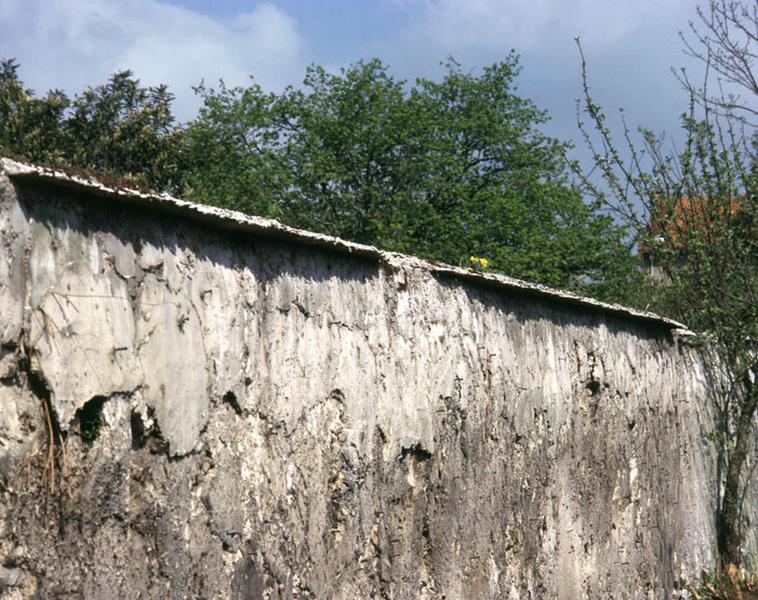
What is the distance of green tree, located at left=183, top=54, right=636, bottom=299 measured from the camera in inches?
943

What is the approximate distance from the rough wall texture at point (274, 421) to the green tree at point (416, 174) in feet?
58.7

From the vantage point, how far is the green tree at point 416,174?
943 inches

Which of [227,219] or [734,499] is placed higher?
[227,219]

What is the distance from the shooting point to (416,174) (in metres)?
24.9

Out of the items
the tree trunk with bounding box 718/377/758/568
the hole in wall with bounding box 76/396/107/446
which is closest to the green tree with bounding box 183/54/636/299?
the tree trunk with bounding box 718/377/758/568

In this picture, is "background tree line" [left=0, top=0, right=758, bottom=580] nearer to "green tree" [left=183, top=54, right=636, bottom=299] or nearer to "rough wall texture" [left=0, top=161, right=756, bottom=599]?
"green tree" [left=183, top=54, right=636, bottom=299]

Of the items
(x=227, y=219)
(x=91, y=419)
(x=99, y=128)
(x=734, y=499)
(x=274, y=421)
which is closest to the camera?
(x=91, y=419)

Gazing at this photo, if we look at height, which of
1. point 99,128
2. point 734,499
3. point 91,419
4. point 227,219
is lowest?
point 91,419

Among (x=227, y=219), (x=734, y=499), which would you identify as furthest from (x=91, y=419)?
(x=734, y=499)

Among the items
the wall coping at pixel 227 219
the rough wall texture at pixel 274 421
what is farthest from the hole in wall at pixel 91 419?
the wall coping at pixel 227 219

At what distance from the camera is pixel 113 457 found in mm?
2623

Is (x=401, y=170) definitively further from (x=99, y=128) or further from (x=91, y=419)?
(x=91, y=419)

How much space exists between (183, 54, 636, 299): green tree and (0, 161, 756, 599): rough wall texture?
17.9m

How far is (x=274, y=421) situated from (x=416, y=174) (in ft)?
71.7
